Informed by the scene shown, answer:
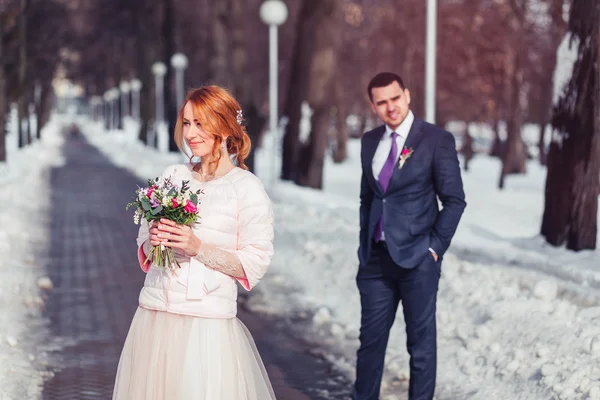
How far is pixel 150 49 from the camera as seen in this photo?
62656mm

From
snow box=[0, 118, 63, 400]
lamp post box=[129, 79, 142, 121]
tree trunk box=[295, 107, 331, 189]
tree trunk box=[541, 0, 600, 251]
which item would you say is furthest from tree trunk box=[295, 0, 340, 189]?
lamp post box=[129, 79, 142, 121]

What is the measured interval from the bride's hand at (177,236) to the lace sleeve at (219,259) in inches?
2.3

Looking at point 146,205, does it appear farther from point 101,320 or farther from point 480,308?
point 101,320

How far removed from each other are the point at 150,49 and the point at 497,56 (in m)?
21.5

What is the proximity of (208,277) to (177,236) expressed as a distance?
28cm

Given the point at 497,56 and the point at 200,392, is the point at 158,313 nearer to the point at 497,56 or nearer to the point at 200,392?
the point at 200,392

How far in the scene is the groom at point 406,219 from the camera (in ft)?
20.9

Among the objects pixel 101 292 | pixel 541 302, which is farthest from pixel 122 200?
pixel 541 302

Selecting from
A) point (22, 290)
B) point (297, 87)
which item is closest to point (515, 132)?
point (297, 87)

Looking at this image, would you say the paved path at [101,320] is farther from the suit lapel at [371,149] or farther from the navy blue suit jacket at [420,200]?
the suit lapel at [371,149]

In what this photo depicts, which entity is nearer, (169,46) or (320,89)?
(320,89)

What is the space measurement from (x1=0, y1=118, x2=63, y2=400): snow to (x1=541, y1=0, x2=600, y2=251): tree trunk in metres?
5.97

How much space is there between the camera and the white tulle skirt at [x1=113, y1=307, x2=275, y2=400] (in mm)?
4609

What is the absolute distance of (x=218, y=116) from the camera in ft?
15.0
